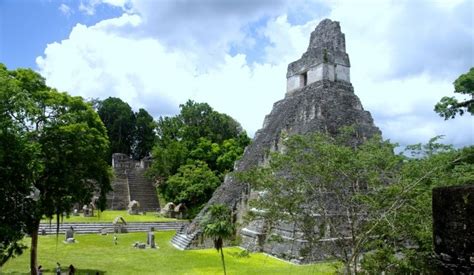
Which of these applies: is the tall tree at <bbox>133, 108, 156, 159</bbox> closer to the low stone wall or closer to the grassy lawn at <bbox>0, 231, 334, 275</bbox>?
the grassy lawn at <bbox>0, 231, 334, 275</bbox>

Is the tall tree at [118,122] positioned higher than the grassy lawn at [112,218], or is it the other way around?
the tall tree at [118,122]

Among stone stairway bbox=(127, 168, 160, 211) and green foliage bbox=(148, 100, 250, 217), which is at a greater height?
green foliage bbox=(148, 100, 250, 217)

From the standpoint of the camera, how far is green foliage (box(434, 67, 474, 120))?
1588cm

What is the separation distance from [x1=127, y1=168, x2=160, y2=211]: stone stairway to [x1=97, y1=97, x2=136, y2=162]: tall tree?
336 inches

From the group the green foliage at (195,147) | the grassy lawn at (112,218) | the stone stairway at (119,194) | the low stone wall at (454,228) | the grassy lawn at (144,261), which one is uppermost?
the green foliage at (195,147)

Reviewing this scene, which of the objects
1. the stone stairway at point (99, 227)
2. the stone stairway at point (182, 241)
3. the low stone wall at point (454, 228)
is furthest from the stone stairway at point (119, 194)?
the low stone wall at point (454, 228)

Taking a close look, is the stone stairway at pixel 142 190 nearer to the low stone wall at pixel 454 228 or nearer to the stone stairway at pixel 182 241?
the stone stairway at pixel 182 241

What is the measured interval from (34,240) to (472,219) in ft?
41.6

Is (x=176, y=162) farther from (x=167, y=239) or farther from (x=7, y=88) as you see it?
(x=7, y=88)

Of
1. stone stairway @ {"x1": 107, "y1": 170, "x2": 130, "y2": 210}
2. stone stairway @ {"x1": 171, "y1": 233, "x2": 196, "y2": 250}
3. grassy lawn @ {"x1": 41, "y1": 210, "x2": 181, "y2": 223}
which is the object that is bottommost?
stone stairway @ {"x1": 171, "y1": 233, "x2": 196, "y2": 250}

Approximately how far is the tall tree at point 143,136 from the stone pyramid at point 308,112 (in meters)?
25.1

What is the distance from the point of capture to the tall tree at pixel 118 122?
4628 cm

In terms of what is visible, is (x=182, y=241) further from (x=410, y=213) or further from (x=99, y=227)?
(x=410, y=213)

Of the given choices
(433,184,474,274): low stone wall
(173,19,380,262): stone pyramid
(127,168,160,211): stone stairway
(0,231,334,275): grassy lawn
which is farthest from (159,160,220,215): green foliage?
(433,184,474,274): low stone wall
